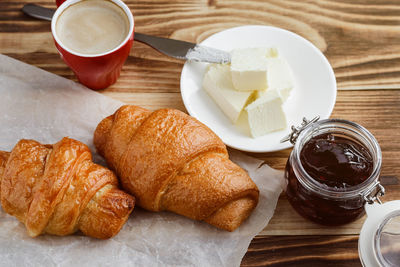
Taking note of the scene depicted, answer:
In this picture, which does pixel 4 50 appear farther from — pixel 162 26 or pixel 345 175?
pixel 345 175

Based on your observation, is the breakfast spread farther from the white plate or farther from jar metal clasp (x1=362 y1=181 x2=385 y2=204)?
jar metal clasp (x1=362 y1=181 x2=385 y2=204)

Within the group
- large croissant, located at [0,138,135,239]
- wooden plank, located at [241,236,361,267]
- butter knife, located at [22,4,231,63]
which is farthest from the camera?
butter knife, located at [22,4,231,63]

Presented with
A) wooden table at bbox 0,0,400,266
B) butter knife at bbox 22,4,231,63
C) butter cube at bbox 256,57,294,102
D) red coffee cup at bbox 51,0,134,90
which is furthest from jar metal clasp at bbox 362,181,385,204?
red coffee cup at bbox 51,0,134,90

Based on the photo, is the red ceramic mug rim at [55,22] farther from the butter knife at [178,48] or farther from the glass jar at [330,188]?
the glass jar at [330,188]

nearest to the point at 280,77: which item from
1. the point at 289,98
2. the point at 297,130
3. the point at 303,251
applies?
the point at 289,98

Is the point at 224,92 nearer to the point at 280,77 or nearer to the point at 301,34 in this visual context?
the point at 280,77
